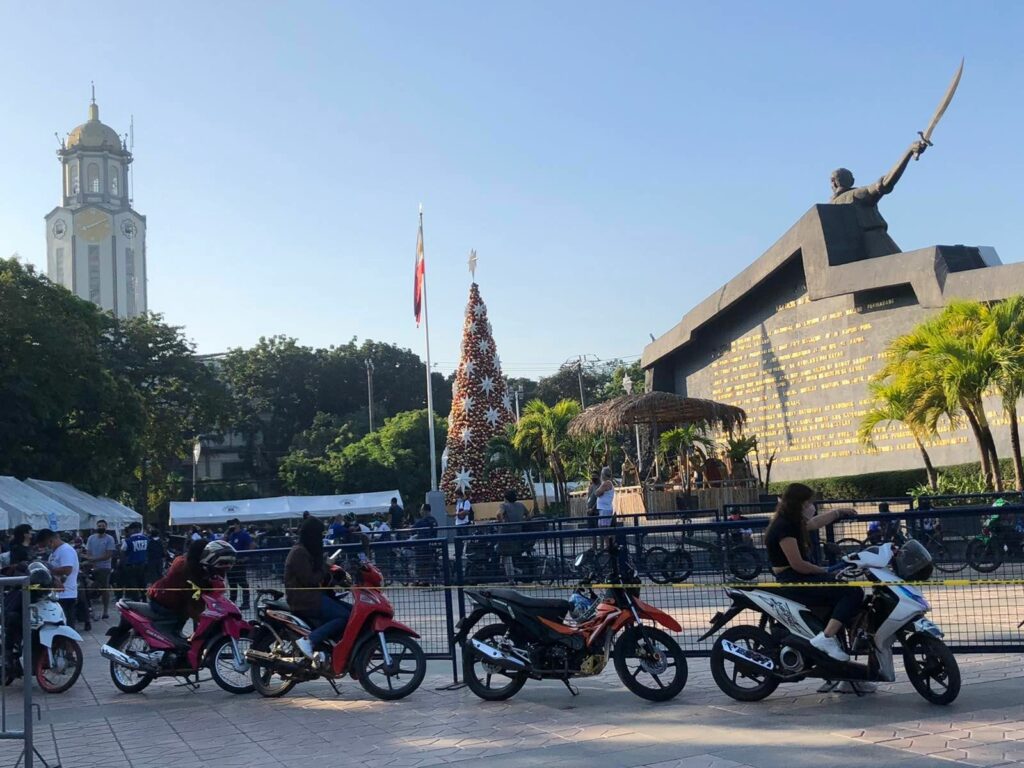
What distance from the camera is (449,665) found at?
36.0 feet

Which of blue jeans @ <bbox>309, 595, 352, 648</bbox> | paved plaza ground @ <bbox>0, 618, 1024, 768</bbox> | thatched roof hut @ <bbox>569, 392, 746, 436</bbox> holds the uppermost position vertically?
thatched roof hut @ <bbox>569, 392, 746, 436</bbox>

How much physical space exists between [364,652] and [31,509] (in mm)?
18125

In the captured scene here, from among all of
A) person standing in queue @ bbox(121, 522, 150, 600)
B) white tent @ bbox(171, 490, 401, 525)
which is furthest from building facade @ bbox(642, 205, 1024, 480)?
person standing in queue @ bbox(121, 522, 150, 600)

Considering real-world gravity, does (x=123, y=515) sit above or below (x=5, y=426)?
below

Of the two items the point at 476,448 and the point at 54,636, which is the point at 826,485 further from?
the point at 54,636

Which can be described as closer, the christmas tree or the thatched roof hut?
the thatched roof hut

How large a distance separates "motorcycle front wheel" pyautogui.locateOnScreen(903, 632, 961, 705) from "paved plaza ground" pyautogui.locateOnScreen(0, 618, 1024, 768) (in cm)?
11

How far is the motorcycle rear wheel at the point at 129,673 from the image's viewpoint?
10586 mm

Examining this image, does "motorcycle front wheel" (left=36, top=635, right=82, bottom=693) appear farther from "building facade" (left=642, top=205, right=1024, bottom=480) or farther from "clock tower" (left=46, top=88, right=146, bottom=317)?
"clock tower" (left=46, top=88, right=146, bottom=317)

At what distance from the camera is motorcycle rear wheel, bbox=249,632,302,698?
31.9ft

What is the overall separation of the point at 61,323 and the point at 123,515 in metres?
6.65

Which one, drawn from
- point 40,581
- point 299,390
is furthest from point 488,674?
point 299,390

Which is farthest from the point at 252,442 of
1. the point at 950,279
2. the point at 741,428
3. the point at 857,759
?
the point at 857,759

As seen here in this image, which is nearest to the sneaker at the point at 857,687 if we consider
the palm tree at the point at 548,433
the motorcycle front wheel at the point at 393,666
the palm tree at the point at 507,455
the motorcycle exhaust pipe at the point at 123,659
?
the motorcycle front wheel at the point at 393,666
